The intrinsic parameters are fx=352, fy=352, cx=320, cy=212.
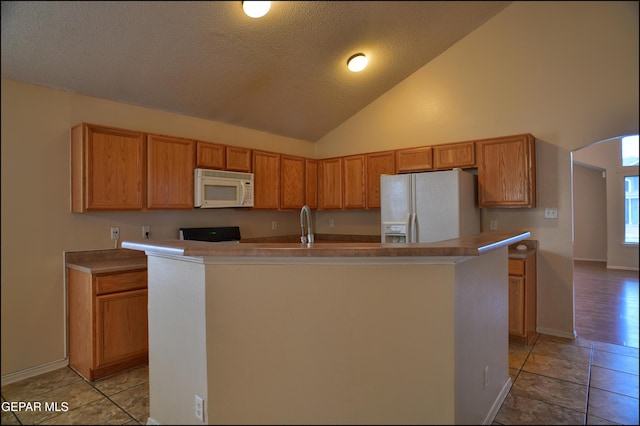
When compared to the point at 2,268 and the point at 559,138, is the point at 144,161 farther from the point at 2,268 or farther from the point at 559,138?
the point at 559,138

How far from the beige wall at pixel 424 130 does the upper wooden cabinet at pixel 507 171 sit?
0.72 feet

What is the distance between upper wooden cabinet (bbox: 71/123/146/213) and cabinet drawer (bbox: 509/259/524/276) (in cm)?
339

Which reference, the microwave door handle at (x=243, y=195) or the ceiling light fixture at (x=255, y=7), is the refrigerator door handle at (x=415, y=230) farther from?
the ceiling light fixture at (x=255, y=7)

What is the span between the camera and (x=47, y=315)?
252 centimetres

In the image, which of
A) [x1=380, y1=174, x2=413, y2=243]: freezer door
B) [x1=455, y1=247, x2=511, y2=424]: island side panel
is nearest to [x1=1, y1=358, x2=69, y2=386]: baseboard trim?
[x1=455, y1=247, x2=511, y2=424]: island side panel

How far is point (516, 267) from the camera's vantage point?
3.24 m

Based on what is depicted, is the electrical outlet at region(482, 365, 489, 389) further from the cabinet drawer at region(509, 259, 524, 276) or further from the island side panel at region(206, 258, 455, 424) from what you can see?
the cabinet drawer at region(509, 259, 524, 276)

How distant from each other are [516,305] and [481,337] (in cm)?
165

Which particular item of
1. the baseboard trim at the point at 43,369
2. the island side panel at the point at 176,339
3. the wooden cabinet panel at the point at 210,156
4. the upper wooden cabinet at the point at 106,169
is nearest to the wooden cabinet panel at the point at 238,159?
the wooden cabinet panel at the point at 210,156

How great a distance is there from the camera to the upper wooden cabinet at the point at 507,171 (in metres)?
3.38

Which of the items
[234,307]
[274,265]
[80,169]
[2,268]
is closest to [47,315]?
[80,169]

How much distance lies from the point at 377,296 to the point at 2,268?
156 centimetres

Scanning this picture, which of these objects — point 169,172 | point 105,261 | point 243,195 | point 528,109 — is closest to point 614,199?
point 528,109

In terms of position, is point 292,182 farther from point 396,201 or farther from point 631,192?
point 631,192
